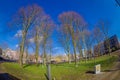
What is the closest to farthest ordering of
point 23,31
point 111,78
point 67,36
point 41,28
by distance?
1. point 111,78
2. point 23,31
3. point 41,28
4. point 67,36

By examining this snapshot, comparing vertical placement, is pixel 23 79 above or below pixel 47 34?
below

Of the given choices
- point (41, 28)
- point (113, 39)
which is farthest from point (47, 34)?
point (113, 39)

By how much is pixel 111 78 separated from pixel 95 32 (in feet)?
207

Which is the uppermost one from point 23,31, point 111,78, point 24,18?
point 24,18

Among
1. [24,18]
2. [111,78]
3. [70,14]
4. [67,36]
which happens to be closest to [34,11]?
[24,18]

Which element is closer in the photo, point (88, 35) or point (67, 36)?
point (67, 36)

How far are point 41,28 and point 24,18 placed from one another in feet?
19.9

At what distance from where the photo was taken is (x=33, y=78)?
32.1m

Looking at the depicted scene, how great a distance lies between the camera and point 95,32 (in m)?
90.8

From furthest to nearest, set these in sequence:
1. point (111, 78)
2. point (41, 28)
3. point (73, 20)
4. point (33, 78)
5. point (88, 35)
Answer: point (88, 35) < point (73, 20) < point (41, 28) < point (33, 78) < point (111, 78)

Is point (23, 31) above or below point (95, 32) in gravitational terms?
below

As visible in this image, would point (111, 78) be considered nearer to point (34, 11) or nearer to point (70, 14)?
point (34, 11)

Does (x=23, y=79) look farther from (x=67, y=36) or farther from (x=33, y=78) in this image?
(x=67, y=36)

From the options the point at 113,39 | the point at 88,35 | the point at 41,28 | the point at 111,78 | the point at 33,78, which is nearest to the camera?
the point at 111,78
